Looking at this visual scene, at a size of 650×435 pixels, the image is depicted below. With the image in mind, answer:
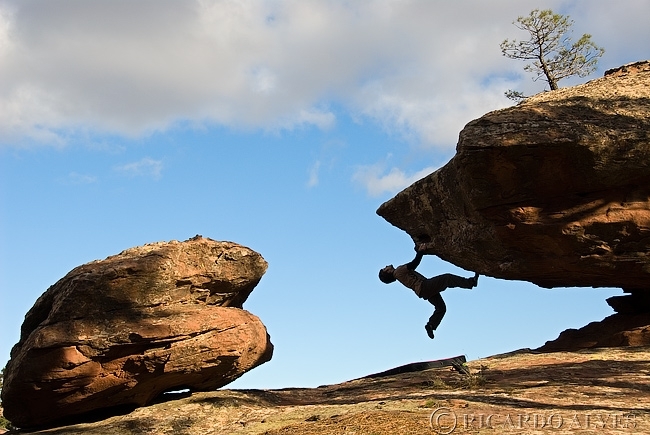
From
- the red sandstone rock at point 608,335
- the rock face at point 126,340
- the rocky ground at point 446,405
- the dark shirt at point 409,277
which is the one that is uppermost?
the dark shirt at point 409,277

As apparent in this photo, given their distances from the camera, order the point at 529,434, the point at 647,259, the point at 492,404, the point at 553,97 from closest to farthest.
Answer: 1. the point at 529,434
2. the point at 492,404
3. the point at 647,259
4. the point at 553,97

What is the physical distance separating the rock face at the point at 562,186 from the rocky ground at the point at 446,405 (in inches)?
104

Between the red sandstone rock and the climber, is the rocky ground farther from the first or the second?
the climber

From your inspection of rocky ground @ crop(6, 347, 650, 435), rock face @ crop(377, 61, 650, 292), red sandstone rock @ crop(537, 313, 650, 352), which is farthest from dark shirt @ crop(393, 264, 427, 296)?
rocky ground @ crop(6, 347, 650, 435)

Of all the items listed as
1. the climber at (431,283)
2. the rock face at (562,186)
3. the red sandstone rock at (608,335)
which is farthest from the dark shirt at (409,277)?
the red sandstone rock at (608,335)

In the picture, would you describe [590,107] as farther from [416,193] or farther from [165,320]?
[165,320]

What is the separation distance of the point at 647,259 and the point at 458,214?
5.15 metres

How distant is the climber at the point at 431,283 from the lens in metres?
21.6

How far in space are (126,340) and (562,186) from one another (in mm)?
11243

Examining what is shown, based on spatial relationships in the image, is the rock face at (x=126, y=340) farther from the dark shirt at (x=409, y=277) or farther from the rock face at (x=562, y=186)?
the dark shirt at (x=409, y=277)

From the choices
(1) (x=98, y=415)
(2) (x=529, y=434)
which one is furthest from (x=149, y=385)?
(2) (x=529, y=434)

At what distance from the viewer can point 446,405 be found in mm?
12508

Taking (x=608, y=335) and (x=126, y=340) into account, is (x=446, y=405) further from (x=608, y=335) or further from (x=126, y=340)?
(x=608, y=335)

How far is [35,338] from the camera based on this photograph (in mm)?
13703
